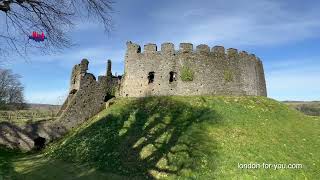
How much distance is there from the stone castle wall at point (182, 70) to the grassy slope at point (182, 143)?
3.79 feet

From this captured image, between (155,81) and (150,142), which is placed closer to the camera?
(150,142)

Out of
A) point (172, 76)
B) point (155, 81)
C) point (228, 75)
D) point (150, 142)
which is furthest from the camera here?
point (228, 75)

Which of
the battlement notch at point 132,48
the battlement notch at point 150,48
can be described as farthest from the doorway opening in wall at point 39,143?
the battlement notch at point 150,48

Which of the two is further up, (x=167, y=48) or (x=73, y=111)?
(x=167, y=48)

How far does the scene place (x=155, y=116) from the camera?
89.2 ft

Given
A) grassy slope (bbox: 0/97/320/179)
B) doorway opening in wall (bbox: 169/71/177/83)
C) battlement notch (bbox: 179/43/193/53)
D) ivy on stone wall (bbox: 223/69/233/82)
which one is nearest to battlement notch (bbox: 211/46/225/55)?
ivy on stone wall (bbox: 223/69/233/82)

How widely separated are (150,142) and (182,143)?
197 centimetres

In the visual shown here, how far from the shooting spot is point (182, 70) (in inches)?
1220

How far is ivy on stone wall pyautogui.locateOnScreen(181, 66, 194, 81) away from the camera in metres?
30.9

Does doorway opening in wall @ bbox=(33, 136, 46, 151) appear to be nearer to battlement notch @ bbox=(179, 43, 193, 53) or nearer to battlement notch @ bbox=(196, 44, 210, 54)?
battlement notch @ bbox=(179, 43, 193, 53)

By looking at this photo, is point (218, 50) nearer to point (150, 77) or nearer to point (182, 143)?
point (150, 77)

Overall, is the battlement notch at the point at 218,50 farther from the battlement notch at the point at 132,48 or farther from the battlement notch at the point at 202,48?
the battlement notch at the point at 132,48

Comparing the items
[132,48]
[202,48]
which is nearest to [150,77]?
[132,48]

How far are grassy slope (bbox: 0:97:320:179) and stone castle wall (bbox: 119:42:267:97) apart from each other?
1157 mm
